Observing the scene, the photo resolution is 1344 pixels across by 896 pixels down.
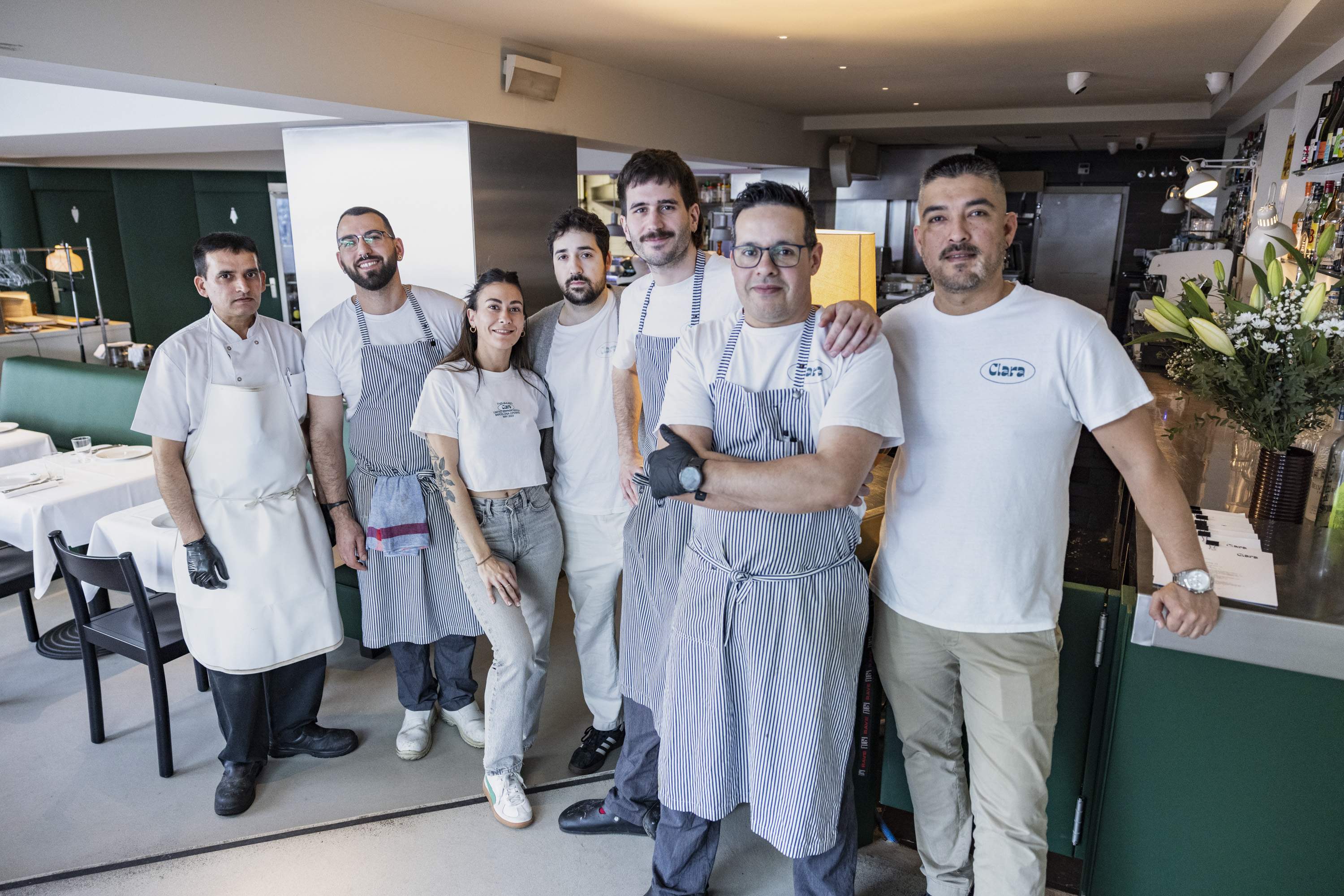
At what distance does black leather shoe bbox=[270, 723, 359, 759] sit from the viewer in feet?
9.82

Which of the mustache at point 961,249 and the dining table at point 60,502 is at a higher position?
the mustache at point 961,249

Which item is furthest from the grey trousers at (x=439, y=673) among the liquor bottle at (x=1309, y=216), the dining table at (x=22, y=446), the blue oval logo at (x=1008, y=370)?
the liquor bottle at (x=1309, y=216)

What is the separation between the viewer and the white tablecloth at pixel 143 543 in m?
3.12

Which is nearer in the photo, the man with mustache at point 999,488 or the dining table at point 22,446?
the man with mustache at point 999,488

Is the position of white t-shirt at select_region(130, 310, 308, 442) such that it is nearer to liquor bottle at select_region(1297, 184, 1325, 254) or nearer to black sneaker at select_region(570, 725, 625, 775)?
black sneaker at select_region(570, 725, 625, 775)

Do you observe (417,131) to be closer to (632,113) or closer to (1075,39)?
(632,113)

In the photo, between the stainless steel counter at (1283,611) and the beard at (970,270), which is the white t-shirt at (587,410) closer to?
the beard at (970,270)

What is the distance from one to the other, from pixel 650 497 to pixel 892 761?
0.96 m

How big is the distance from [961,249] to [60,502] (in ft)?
11.5

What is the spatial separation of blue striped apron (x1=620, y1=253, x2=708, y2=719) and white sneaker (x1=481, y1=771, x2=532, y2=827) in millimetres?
535

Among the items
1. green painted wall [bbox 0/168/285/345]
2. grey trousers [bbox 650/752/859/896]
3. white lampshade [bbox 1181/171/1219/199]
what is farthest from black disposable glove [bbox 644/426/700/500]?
green painted wall [bbox 0/168/285/345]

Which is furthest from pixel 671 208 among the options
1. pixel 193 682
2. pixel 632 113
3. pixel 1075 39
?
pixel 632 113

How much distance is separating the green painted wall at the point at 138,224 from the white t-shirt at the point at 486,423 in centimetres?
897

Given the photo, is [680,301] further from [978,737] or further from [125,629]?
[125,629]
